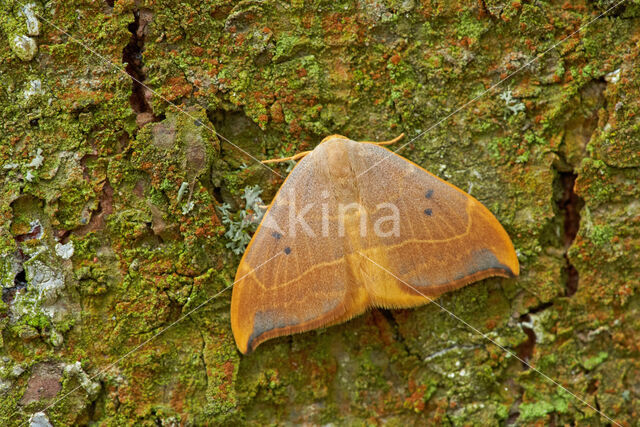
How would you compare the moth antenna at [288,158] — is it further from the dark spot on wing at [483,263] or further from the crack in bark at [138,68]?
the dark spot on wing at [483,263]

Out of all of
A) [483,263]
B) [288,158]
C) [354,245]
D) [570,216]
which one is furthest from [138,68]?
[570,216]

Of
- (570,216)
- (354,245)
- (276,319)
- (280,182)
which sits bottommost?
(276,319)

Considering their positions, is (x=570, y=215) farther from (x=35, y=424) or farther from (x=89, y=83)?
(x=35, y=424)

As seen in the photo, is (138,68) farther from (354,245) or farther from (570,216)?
(570,216)

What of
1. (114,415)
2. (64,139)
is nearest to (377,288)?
(114,415)

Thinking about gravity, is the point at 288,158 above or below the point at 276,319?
above

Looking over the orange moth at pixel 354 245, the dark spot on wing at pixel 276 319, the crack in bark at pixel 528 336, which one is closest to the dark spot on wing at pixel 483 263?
the orange moth at pixel 354 245
